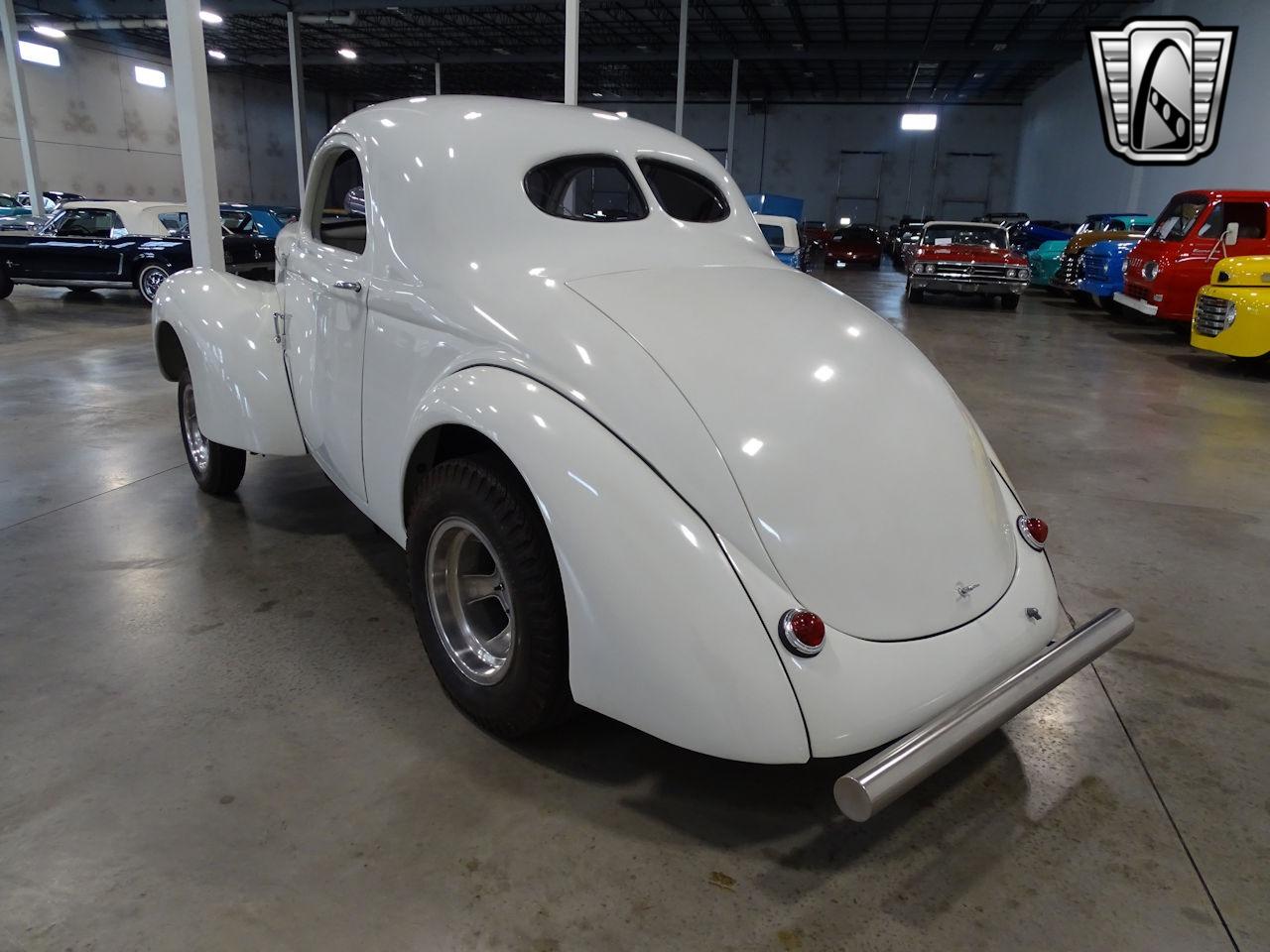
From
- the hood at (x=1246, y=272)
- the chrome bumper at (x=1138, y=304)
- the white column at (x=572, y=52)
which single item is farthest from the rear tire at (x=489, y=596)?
the chrome bumper at (x=1138, y=304)

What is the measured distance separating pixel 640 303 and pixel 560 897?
1.49 meters

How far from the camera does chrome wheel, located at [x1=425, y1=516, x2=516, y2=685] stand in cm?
246

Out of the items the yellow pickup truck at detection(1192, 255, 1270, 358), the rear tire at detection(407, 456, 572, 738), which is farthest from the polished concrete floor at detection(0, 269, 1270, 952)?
the yellow pickup truck at detection(1192, 255, 1270, 358)

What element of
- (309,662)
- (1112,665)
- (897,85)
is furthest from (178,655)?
(897,85)

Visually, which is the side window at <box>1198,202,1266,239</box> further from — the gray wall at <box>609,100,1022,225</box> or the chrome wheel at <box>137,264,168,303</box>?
the gray wall at <box>609,100,1022,225</box>

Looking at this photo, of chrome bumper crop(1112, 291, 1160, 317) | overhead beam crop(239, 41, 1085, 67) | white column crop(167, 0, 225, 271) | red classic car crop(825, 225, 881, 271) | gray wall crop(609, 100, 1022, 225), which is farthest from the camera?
gray wall crop(609, 100, 1022, 225)

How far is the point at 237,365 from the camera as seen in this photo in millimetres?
3586

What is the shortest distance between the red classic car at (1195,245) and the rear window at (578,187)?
31.0 ft

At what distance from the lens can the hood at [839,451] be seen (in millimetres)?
1992

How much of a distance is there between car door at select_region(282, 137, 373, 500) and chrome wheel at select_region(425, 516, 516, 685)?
0.61 m

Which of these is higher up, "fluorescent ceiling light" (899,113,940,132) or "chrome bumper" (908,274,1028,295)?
"fluorescent ceiling light" (899,113,940,132)

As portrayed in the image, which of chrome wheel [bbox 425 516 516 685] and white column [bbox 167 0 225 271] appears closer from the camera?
chrome wheel [bbox 425 516 516 685]

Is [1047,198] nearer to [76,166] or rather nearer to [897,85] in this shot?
[897,85]

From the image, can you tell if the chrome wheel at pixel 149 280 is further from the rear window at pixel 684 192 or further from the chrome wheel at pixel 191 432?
the rear window at pixel 684 192
